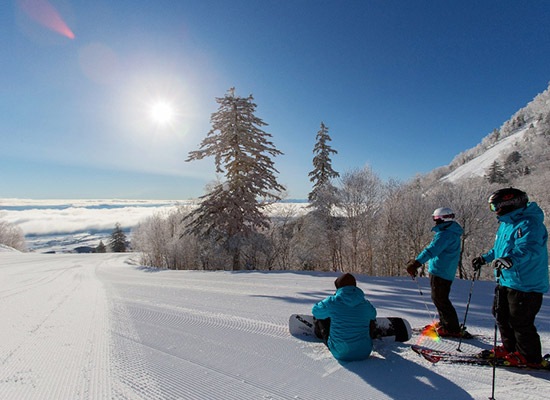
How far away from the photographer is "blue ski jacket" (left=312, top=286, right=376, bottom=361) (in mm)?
2873

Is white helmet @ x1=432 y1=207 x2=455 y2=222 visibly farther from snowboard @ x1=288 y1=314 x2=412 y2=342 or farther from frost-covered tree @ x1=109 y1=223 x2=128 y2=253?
frost-covered tree @ x1=109 y1=223 x2=128 y2=253

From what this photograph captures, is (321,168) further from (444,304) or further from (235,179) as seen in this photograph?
(444,304)

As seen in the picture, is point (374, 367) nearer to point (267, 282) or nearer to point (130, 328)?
point (130, 328)

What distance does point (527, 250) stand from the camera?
2561 mm

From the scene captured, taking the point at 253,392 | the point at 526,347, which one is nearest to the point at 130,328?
the point at 253,392

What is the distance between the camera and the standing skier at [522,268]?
262 centimetres

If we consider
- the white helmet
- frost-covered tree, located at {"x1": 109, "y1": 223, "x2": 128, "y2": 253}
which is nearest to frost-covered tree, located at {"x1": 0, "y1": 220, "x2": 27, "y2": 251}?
frost-covered tree, located at {"x1": 109, "y1": 223, "x2": 128, "y2": 253}

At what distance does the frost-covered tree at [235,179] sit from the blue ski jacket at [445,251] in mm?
12501

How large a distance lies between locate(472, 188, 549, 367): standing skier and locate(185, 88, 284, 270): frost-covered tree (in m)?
13.4

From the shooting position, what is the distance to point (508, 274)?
280 centimetres

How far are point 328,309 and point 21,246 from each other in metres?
78.3

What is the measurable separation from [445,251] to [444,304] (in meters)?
0.72

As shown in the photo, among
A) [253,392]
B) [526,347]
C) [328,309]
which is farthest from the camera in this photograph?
[328,309]

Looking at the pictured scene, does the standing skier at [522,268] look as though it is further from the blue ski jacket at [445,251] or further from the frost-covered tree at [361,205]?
the frost-covered tree at [361,205]
